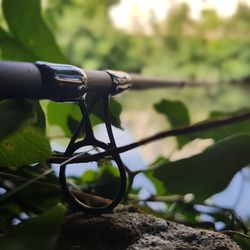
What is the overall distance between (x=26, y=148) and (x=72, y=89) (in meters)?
0.03

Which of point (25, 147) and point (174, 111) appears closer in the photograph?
point (25, 147)

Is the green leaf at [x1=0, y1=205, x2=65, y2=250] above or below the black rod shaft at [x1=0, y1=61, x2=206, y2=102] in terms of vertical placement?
below

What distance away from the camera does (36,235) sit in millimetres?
141

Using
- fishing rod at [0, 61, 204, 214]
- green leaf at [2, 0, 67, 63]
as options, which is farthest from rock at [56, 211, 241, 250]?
green leaf at [2, 0, 67, 63]

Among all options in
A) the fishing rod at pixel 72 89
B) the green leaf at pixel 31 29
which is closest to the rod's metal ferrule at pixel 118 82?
the fishing rod at pixel 72 89

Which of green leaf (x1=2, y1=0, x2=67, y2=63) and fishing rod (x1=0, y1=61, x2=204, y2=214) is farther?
green leaf (x1=2, y1=0, x2=67, y2=63)

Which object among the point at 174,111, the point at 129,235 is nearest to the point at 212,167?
the point at 129,235

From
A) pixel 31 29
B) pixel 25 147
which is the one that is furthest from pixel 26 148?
pixel 31 29

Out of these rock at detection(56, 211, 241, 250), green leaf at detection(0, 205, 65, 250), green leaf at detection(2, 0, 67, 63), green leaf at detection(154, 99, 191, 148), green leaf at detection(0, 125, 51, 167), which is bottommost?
green leaf at detection(154, 99, 191, 148)

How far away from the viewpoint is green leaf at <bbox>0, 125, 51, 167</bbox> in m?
0.17

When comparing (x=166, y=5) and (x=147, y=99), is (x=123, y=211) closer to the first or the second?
(x=147, y=99)

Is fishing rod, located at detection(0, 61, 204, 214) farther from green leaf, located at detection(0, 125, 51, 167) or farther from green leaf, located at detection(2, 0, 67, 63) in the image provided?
green leaf, located at detection(2, 0, 67, 63)

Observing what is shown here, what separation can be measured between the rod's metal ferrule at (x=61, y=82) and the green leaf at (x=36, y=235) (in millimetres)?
38

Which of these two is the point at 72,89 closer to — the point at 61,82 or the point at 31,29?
the point at 61,82
